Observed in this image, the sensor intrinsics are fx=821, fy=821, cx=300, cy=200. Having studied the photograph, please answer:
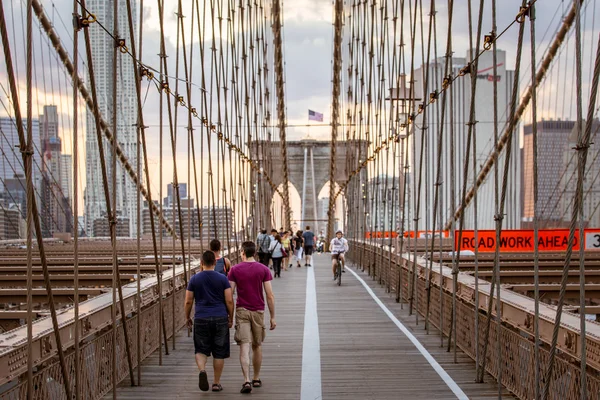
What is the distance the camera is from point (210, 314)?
6938 mm

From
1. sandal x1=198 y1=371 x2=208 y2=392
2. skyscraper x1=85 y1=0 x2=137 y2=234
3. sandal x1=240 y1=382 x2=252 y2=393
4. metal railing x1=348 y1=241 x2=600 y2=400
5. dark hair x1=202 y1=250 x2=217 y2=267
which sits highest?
skyscraper x1=85 y1=0 x2=137 y2=234

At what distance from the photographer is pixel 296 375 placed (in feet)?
25.7

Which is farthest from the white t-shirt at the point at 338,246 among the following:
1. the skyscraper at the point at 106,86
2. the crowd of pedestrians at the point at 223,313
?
the crowd of pedestrians at the point at 223,313

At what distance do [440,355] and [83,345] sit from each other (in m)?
4.05

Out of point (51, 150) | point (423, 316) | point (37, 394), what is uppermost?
point (51, 150)

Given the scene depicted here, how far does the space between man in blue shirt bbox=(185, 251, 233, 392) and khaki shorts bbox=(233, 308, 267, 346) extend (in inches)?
9.1

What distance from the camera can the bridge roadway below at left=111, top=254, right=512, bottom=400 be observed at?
7094 mm

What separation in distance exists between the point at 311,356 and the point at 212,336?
209 cm

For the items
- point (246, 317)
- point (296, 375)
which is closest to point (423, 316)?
point (296, 375)

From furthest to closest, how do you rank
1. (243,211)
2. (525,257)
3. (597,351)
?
(243,211) < (525,257) < (597,351)

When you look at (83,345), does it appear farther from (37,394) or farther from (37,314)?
(37,394)

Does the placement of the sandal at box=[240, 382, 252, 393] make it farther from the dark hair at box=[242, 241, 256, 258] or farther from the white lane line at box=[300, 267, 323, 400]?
the dark hair at box=[242, 241, 256, 258]

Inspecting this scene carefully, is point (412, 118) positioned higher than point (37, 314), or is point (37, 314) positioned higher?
point (412, 118)

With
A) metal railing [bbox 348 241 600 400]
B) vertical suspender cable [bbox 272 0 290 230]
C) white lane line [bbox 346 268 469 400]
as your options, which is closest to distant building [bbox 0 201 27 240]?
vertical suspender cable [bbox 272 0 290 230]
